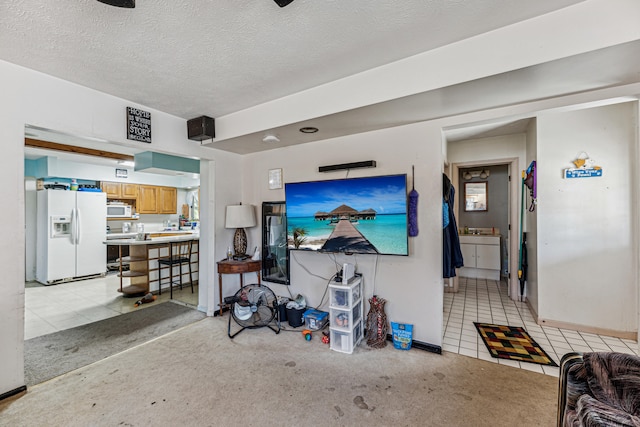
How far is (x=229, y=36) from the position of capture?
1.71 metres

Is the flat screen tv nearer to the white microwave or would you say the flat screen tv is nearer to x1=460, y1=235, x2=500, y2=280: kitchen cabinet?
x1=460, y1=235, x2=500, y2=280: kitchen cabinet

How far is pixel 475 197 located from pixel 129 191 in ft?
25.1

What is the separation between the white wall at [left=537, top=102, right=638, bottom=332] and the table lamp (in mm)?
3370

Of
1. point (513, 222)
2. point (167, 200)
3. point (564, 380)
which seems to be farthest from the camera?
Result: point (167, 200)

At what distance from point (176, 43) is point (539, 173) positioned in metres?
3.68

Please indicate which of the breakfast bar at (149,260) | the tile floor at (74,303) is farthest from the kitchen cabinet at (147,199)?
the breakfast bar at (149,260)

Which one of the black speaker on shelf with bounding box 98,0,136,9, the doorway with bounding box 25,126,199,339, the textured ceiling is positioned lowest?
the doorway with bounding box 25,126,199,339

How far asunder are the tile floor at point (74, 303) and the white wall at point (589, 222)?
450 centimetres

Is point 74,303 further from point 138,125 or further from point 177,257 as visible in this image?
point 138,125

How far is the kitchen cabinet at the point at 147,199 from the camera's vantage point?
6559 mm

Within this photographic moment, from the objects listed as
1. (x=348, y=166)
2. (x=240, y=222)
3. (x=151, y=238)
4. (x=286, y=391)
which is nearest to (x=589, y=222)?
(x=348, y=166)

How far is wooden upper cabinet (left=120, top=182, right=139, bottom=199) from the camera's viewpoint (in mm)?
6270

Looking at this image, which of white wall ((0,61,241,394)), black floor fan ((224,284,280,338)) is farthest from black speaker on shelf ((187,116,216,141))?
black floor fan ((224,284,280,338))

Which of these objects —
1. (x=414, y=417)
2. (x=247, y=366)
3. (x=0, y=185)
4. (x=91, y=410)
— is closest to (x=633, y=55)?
(x=414, y=417)
